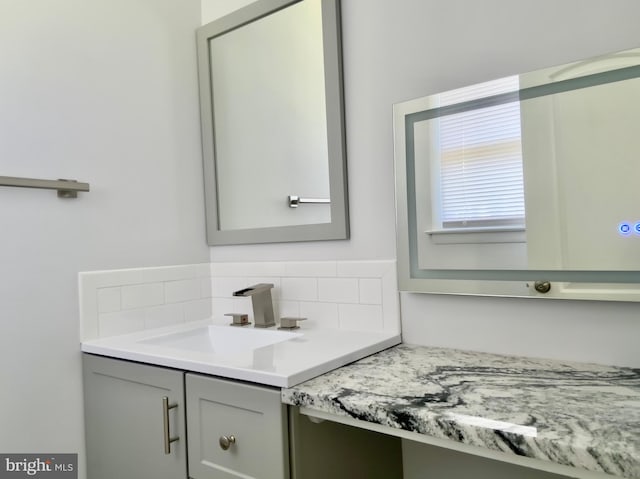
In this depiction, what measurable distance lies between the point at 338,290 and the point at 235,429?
588mm

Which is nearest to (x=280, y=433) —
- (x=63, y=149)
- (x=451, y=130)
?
(x=451, y=130)

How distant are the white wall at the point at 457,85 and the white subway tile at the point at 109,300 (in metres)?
0.57

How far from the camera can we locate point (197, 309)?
73.8 inches

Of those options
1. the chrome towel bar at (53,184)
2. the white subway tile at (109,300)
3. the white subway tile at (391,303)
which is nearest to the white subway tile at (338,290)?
the white subway tile at (391,303)

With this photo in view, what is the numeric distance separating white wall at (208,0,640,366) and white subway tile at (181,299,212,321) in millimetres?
416

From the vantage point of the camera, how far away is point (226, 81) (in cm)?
187

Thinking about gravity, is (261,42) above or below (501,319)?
above

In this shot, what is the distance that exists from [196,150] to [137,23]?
482mm

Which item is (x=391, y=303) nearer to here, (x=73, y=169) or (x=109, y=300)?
(x=109, y=300)

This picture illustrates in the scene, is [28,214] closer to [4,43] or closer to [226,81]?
[4,43]

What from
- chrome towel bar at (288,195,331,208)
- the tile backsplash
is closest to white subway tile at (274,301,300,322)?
the tile backsplash

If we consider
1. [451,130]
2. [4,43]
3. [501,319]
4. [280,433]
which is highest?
[4,43]

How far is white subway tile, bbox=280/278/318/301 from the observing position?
5.37 ft

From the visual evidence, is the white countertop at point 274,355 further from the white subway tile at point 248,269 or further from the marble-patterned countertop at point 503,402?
the white subway tile at point 248,269
